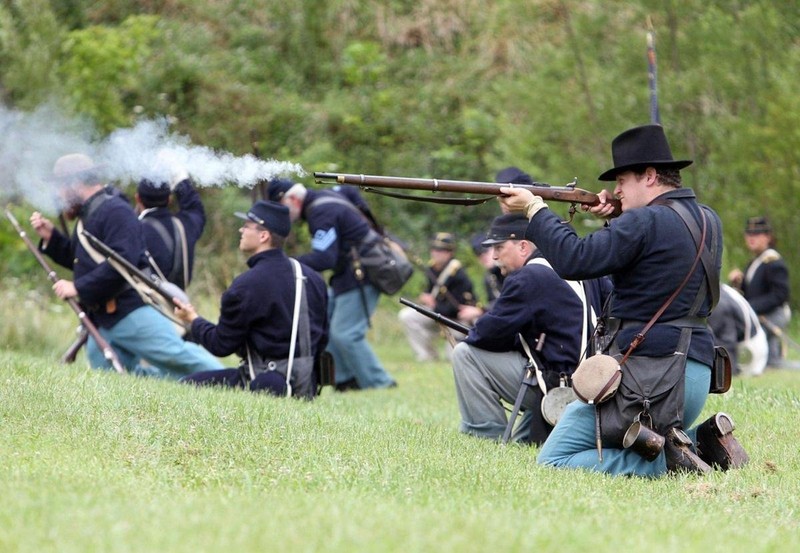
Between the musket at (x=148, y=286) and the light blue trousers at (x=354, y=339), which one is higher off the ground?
the musket at (x=148, y=286)

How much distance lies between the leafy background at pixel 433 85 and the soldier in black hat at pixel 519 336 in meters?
11.2

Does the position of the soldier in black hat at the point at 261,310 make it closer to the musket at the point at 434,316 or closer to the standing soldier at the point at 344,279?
the musket at the point at 434,316

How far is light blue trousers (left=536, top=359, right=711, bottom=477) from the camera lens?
759cm

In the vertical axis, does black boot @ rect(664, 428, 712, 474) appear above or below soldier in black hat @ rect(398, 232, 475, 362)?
above

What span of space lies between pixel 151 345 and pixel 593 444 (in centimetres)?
548

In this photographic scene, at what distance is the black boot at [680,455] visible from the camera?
24.9 feet

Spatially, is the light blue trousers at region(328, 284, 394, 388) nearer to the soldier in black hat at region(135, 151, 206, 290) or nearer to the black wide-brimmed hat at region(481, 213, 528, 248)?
the soldier in black hat at region(135, 151, 206, 290)

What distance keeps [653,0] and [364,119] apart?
8.04 metres

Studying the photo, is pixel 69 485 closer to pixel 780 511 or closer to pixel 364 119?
pixel 780 511

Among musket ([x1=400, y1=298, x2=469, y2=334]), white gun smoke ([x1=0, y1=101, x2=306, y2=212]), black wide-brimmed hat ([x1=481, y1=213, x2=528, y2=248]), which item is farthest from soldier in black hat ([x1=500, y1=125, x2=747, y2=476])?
white gun smoke ([x1=0, y1=101, x2=306, y2=212])

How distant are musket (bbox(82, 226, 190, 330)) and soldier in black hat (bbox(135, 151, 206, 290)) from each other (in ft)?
3.19

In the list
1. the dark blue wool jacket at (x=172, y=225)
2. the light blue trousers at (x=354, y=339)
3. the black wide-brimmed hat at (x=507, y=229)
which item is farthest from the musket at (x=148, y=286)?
the light blue trousers at (x=354, y=339)

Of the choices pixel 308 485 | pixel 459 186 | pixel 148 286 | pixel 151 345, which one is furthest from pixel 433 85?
pixel 308 485

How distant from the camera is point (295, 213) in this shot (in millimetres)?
14164
